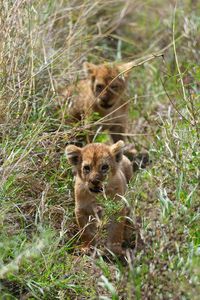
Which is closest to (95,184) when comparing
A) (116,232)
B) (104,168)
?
(104,168)

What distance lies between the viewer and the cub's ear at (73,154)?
7.68m

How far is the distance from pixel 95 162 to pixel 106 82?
2407 mm

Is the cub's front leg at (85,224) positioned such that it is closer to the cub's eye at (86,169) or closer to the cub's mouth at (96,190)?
the cub's mouth at (96,190)

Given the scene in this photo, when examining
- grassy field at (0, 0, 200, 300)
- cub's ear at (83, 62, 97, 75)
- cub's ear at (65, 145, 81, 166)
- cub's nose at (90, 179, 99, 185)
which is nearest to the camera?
grassy field at (0, 0, 200, 300)

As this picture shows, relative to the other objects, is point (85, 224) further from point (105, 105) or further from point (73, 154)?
point (105, 105)

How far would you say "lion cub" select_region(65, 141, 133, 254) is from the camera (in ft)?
24.2

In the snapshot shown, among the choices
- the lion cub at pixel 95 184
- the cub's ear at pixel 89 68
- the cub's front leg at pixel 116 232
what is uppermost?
the cub's ear at pixel 89 68

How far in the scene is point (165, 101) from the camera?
10.3 m

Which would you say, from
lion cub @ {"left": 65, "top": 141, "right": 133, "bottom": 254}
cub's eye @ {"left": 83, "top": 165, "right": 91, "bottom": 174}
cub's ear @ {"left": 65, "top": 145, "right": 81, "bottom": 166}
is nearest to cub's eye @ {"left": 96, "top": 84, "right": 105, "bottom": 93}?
lion cub @ {"left": 65, "top": 141, "right": 133, "bottom": 254}

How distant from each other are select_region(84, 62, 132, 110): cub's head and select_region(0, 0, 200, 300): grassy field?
0.26 meters

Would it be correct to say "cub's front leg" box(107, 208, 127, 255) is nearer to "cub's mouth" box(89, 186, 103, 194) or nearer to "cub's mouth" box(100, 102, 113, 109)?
"cub's mouth" box(89, 186, 103, 194)

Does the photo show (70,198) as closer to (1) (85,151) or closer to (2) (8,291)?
(1) (85,151)

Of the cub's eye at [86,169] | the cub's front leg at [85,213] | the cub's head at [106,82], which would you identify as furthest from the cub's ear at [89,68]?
the cub's front leg at [85,213]

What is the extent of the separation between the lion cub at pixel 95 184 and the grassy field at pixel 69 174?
148 mm
